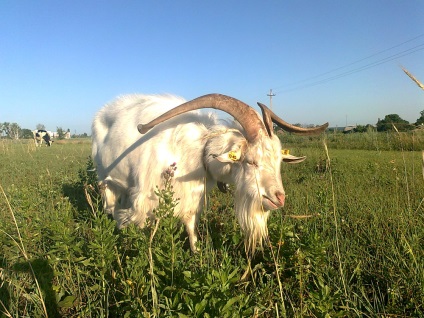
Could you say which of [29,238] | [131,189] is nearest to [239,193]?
[131,189]

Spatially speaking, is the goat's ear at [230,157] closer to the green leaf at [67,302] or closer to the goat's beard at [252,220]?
the goat's beard at [252,220]

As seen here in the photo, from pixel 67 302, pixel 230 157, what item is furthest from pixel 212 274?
pixel 230 157

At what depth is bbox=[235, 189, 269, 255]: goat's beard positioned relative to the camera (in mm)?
2900

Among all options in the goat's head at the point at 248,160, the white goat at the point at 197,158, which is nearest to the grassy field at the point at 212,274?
the goat's head at the point at 248,160

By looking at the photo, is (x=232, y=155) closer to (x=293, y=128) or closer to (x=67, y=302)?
(x=293, y=128)

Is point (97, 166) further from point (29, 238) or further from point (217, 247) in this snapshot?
point (217, 247)

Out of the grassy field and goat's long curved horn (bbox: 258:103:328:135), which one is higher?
goat's long curved horn (bbox: 258:103:328:135)

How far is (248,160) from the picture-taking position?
9.84ft

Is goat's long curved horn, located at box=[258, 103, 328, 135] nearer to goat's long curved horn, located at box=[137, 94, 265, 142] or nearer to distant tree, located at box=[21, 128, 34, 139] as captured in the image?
goat's long curved horn, located at box=[137, 94, 265, 142]

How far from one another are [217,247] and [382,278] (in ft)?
4.29

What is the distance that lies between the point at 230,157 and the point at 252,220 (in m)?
0.58

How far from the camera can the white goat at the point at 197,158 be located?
117 inches

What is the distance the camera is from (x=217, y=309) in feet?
5.61

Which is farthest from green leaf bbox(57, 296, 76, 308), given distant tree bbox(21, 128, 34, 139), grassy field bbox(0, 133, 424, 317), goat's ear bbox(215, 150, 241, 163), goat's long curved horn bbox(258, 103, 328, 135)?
distant tree bbox(21, 128, 34, 139)
